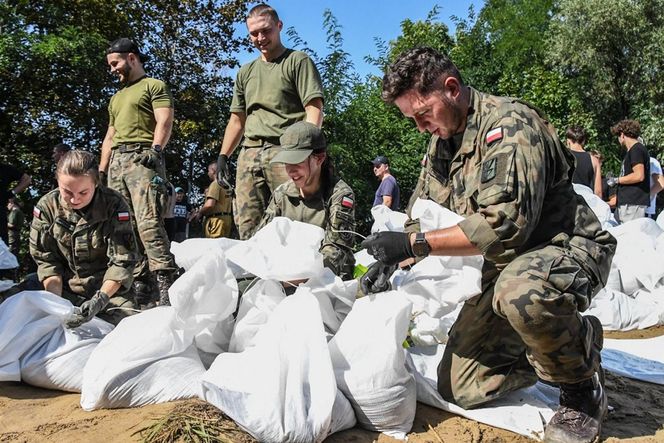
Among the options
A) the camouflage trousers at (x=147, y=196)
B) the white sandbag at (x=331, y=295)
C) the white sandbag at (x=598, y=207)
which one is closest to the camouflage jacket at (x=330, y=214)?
the white sandbag at (x=331, y=295)

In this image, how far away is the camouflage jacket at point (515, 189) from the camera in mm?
1764

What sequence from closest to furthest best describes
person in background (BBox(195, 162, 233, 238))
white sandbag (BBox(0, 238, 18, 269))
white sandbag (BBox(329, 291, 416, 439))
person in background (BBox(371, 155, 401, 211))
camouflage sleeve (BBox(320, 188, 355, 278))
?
white sandbag (BBox(329, 291, 416, 439))
camouflage sleeve (BBox(320, 188, 355, 278))
white sandbag (BBox(0, 238, 18, 269))
person in background (BBox(195, 162, 233, 238))
person in background (BBox(371, 155, 401, 211))

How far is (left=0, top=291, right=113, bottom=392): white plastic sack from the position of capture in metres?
2.19

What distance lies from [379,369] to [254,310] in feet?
1.87

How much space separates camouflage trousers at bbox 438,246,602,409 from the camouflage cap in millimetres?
1019

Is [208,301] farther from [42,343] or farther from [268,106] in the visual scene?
[268,106]

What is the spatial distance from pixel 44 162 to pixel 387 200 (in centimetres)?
553

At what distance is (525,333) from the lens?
5.96 ft

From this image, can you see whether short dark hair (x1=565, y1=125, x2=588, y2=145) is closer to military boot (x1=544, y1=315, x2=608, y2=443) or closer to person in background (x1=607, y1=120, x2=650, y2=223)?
person in background (x1=607, y1=120, x2=650, y2=223)

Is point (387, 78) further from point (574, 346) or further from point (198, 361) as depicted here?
point (198, 361)

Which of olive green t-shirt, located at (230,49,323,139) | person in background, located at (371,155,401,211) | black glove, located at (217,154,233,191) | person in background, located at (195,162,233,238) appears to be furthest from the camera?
person in background, located at (371,155,401,211)

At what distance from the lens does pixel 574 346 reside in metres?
1.84

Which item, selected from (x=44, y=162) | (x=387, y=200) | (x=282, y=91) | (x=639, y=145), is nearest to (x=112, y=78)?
(x=44, y=162)

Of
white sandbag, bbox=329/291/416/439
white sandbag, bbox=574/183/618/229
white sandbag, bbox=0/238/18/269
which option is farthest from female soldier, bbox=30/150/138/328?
white sandbag, bbox=574/183/618/229
